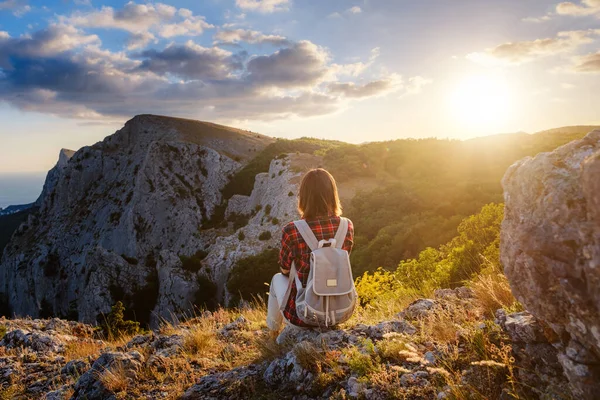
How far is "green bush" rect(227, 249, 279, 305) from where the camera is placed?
2092cm

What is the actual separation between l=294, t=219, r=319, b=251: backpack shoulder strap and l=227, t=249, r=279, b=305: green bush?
54.6 feet

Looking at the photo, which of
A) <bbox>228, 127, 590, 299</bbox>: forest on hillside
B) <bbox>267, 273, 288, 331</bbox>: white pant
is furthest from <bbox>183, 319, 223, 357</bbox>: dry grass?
<bbox>228, 127, 590, 299</bbox>: forest on hillside

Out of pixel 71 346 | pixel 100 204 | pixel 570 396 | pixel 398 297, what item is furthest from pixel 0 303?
pixel 570 396

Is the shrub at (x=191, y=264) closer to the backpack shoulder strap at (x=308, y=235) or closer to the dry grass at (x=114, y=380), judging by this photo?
the dry grass at (x=114, y=380)

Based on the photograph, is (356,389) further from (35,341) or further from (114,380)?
(35,341)

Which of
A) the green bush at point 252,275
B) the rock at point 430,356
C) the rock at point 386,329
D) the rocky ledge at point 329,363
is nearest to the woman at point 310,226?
the rocky ledge at point 329,363

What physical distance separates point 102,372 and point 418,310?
468 centimetres

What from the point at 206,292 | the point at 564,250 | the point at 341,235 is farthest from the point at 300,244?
the point at 206,292

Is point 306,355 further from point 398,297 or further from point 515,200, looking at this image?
point 398,297

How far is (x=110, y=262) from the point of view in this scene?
108ft

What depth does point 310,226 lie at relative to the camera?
465 cm

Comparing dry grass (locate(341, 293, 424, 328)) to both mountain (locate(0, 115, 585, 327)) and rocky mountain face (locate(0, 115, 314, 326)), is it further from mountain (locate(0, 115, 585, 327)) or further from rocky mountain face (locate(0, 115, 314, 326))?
rocky mountain face (locate(0, 115, 314, 326))

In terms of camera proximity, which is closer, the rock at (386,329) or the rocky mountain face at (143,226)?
the rock at (386,329)

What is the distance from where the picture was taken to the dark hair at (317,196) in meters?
4.76
